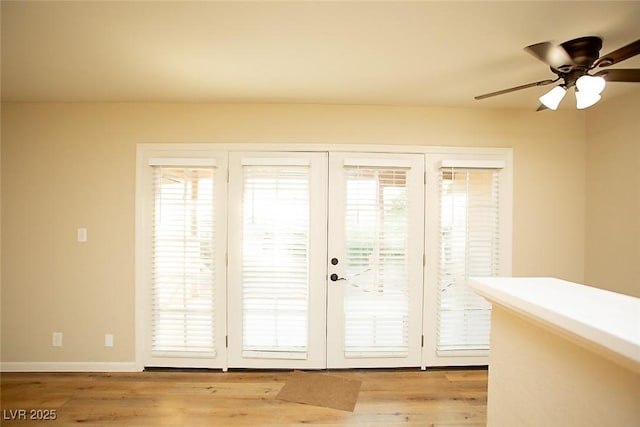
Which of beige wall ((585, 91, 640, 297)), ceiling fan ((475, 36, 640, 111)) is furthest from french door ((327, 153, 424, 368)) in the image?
beige wall ((585, 91, 640, 297))

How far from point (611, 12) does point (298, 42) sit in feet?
5.22

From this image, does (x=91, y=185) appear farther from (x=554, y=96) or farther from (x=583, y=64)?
(x=583, y=64)

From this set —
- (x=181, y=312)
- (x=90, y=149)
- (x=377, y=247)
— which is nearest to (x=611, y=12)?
(x=377, y=247)

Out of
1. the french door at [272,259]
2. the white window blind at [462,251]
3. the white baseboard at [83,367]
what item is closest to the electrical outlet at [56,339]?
the white baseboard at [83,367]

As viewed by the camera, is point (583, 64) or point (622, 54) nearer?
point (622, 54)

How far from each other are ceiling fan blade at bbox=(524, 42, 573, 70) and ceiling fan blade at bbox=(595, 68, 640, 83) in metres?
0.16

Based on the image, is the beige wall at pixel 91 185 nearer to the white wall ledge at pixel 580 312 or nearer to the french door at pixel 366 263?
the french door at pixel 366 263

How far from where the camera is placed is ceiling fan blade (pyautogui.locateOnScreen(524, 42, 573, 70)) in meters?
1.39

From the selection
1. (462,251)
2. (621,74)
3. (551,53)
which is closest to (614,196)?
(462,251)

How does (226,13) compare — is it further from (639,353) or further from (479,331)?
(479,331)

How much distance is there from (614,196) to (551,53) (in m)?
1.85

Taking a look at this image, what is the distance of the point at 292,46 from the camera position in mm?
1794

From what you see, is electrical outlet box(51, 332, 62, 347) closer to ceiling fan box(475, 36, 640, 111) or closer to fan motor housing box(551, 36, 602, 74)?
ceiling fan box(475, 36, 640, 111)

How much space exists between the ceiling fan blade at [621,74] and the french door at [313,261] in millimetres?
1395
